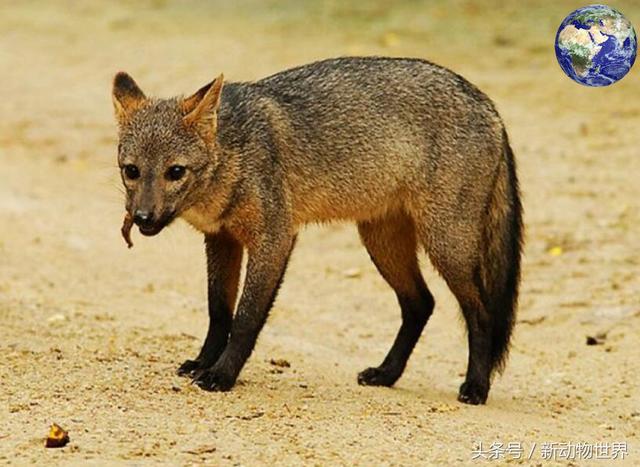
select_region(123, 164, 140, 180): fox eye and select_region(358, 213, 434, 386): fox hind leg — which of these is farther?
select_region(358, 213, 434, 386): fox hind leg

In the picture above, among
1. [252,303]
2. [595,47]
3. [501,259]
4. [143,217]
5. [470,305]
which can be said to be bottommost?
[470,305]

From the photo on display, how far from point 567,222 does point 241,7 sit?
8.82 metres

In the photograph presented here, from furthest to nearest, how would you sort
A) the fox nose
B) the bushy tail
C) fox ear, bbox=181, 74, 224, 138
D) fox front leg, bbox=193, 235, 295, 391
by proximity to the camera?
1. the bushy tail
2. fox front leg, bbox=193, 235, 295, 391
3. fox ear, bbox=181, 74, 224, 138
4. the fox nose

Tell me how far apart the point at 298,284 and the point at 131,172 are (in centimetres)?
369

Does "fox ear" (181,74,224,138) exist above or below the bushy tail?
above

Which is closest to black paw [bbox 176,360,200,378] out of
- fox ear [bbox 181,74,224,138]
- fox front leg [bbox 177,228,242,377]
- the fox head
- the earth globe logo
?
fox front leg [bbox 177,228,242,377]

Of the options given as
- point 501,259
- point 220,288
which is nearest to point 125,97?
point 220,288

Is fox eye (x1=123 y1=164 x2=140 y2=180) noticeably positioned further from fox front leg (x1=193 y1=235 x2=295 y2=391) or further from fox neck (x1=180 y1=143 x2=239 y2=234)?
fox front leg (x1=193 y1=235 x2=295 y2=391)

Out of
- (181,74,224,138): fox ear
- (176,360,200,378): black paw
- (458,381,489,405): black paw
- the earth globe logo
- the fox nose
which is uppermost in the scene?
the earth globe logo

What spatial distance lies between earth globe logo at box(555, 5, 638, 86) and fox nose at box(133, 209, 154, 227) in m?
2.53

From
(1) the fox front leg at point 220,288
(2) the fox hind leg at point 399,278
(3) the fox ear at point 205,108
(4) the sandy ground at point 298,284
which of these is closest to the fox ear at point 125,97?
(3) the fox ear at point 205,108

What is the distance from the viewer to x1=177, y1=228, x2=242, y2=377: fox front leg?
6.98 m

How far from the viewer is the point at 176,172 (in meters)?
6.42

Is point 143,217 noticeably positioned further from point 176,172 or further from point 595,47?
point 595,47
